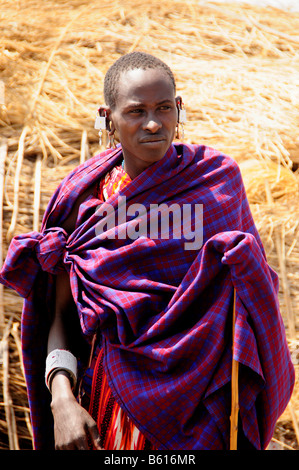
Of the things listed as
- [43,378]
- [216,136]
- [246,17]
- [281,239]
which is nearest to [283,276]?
[281,239]

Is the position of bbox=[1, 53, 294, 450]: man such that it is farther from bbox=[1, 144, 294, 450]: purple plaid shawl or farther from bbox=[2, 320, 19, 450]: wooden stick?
bbox=[2, 320, 19, 450]: wooden stick

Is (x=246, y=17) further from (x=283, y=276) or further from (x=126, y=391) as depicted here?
(x=126, y=391)

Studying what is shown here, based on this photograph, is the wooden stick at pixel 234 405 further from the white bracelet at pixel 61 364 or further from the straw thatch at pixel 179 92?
the straw thatch at pixel 179 92

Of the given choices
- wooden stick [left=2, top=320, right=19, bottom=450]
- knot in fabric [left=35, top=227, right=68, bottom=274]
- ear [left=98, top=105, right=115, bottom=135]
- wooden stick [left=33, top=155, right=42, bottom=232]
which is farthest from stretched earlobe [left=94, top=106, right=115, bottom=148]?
wooden stick [left=2, top=320, right=19, bottom=450]

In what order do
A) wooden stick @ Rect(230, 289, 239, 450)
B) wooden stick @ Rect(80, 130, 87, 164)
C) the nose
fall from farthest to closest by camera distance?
wooden stick @ Rect(80, 130, 87, 164) → the nose → wooden stick @ Rect(230, 289, 239, 450)

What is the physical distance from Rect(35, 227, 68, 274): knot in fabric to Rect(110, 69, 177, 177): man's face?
281mm

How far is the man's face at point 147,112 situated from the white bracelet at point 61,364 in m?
0.51

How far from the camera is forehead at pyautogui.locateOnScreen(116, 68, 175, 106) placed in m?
1.66

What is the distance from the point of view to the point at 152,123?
164 centimetres

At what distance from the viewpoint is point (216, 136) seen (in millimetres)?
2820

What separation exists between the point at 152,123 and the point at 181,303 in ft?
1.33

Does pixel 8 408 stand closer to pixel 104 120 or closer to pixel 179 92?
pixel 104 120
